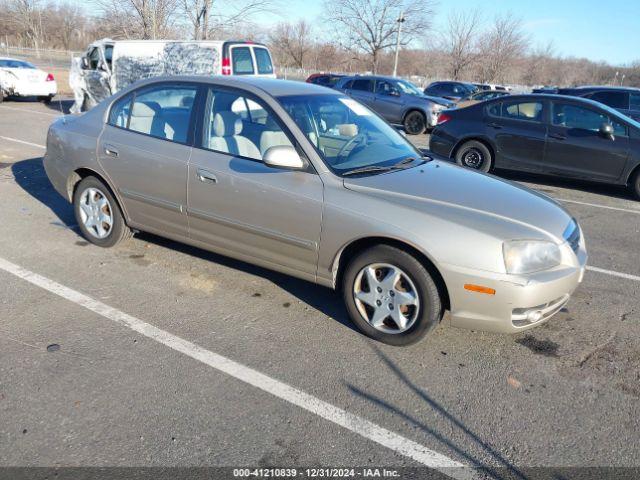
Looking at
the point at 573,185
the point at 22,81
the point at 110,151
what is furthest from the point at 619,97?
the point at 22,81

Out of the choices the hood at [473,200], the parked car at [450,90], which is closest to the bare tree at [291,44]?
the parked car at [450,90]

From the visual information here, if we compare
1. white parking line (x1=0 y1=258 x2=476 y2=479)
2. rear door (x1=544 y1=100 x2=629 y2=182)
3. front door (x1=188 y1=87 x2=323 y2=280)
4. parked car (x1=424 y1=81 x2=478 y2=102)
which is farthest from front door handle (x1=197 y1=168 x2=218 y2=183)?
parked car (x1=424 y1=81 x2=478 y2=102)

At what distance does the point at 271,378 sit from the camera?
3.07m

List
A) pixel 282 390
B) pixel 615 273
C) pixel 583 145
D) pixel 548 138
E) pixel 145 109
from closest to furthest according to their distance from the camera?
1. pixel 282 390
2. pixel 145 109
3. pixel 615 273
4. pixel 583 145
5. pixel 548 138

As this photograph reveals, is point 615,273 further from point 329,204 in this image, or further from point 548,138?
point 548,138

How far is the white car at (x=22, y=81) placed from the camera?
57.0 feet

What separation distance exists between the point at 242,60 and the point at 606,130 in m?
8.28

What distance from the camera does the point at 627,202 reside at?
7953 millimetres

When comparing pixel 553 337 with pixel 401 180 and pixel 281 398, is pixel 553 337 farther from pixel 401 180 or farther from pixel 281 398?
pixel 281 398

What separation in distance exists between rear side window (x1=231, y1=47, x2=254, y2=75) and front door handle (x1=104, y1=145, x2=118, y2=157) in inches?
330

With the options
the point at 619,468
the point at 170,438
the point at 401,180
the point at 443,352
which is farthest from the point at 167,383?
the point at 619,468

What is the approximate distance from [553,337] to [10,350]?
3610 mm

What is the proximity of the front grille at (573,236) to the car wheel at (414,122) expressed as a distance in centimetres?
1230

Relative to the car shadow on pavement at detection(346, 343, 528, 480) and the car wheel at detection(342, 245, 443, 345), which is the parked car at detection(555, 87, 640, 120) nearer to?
the car wheel at detection(342, 245, 443, 345)
